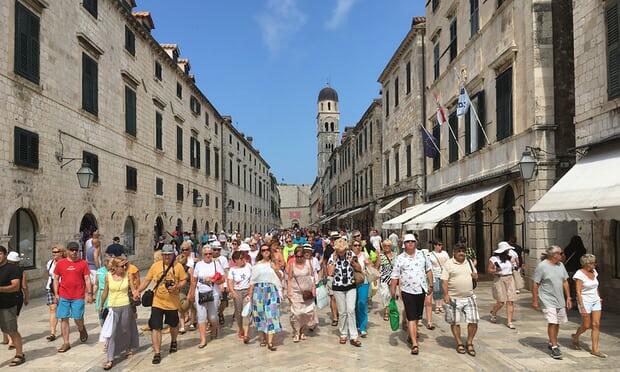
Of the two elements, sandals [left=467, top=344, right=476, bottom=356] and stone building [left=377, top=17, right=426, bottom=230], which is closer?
sandals [left=467, top=344, right=476, bottom=356]

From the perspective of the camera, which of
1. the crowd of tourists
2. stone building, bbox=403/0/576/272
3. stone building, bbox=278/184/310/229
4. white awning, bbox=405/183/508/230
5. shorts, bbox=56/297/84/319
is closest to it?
the crowd of tourists

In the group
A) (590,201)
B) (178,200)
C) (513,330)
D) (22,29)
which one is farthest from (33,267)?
(178,200)

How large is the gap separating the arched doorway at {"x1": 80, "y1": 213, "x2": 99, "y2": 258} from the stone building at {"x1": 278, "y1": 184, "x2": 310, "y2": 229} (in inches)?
3682

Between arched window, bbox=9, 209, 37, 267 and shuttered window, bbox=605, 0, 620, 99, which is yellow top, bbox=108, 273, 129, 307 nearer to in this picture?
arched window, bbox=9, 209, 37, 267

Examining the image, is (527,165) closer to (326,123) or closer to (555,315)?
(555,315)

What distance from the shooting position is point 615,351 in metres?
7.33

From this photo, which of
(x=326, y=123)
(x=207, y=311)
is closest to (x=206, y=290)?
(x=207, y=311)

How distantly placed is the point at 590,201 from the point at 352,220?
119 ft

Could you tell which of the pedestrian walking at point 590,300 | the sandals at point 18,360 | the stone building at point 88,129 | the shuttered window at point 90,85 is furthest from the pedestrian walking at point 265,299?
the shuttered window at point 90,85

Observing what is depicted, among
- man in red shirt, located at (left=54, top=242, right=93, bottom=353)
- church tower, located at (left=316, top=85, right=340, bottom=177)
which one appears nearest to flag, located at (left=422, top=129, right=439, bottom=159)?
man in red shirt, located at (left=54, top=242, right=93, bottom=353)

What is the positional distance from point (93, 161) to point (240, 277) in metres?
10.3

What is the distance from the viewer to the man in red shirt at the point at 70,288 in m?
8.00

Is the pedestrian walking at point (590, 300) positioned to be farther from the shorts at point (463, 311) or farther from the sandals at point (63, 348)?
the sandals at point (63, 348)

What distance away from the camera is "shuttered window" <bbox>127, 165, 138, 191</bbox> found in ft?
66.8
